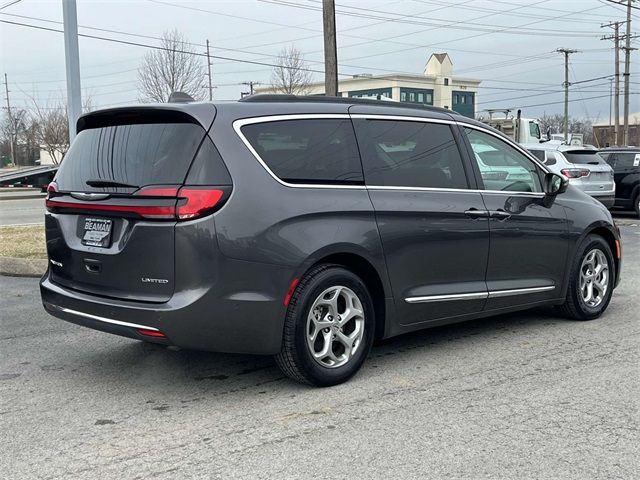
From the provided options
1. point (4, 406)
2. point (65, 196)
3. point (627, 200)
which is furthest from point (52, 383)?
point (627, 200)

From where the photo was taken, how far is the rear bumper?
12.7 ft

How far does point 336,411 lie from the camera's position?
3984 mm

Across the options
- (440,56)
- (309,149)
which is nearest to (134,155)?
(309,149)

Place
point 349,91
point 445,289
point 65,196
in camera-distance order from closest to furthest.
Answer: point 65,196, point 445,289, point 349,91

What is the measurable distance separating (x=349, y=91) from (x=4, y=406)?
73.9 metres

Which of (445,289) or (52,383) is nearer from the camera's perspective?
(52,383)

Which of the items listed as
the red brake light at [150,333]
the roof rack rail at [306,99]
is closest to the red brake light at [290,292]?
the red brake light at [150,333]

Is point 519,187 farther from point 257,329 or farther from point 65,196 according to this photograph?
point 65,196

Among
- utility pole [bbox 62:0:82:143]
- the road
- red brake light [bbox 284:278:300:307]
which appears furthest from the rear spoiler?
the road

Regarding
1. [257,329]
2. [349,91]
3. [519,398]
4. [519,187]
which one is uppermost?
[349,91]

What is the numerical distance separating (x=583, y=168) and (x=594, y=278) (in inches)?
375

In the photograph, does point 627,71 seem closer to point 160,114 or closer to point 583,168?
point 583,168

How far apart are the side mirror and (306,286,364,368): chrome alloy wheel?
2.30m

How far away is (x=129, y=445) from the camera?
11.5ft
